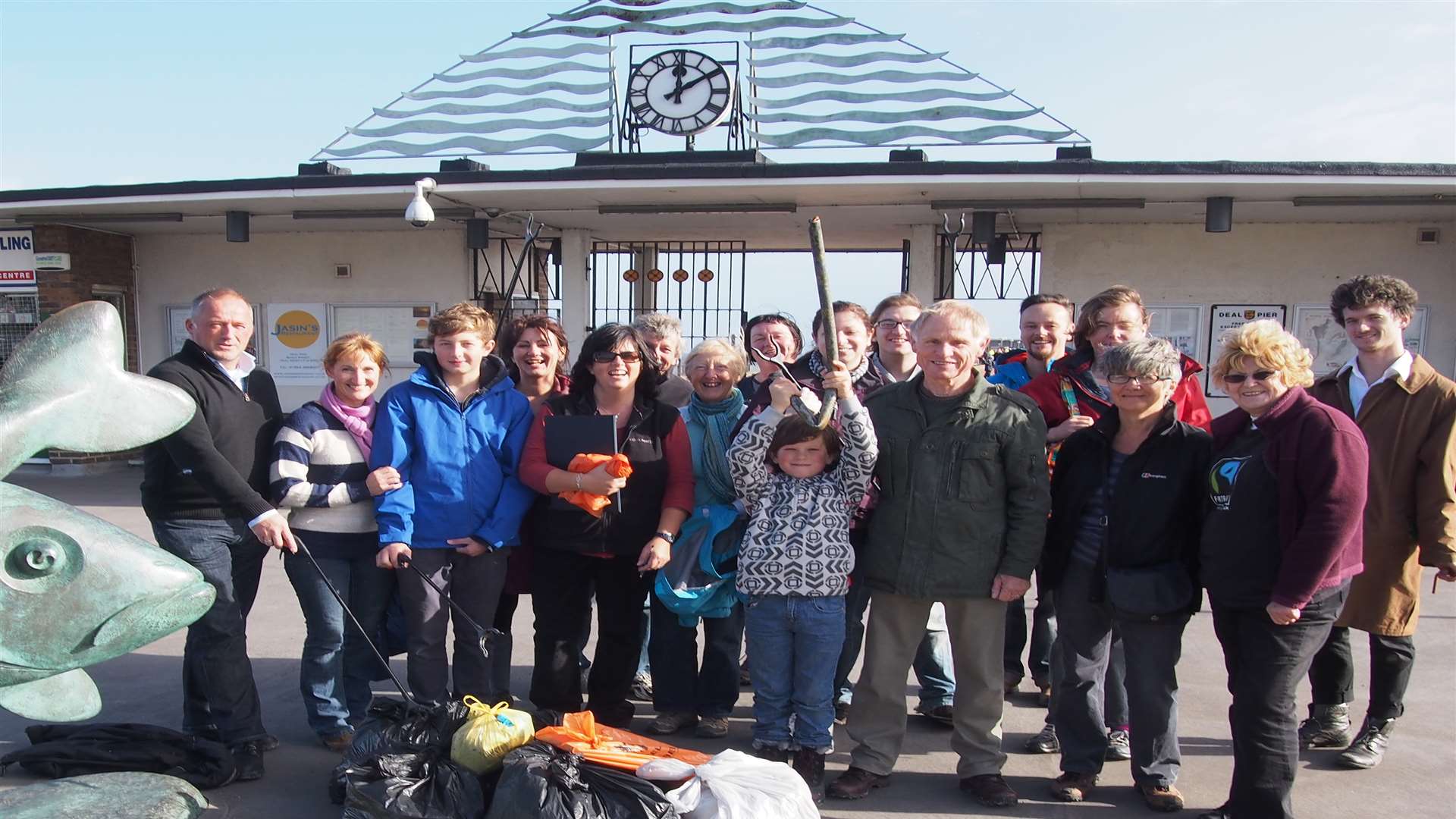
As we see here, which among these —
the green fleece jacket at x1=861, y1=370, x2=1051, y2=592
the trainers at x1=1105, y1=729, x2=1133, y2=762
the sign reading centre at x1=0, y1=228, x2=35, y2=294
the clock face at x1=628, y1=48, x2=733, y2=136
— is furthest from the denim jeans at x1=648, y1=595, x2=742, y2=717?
the sign reading centre at x1=0, y1=228, x2=35, y2=294

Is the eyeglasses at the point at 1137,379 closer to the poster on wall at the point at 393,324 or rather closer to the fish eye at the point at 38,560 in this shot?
the fish eye at the point at 38,560

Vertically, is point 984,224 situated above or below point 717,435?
above

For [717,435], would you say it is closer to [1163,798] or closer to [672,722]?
[672,722]

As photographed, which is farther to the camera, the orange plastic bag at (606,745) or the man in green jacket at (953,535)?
the man in green jacket at (953,535)

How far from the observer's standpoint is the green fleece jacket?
3439mm

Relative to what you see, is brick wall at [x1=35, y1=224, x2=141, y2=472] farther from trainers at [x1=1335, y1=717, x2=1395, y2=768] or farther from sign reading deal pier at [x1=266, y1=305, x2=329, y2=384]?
trainers at [x1=1335, y1=717, x2=1395, y2=768]

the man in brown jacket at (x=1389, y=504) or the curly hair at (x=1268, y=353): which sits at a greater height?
the curly hair at (x=1268, y=353)

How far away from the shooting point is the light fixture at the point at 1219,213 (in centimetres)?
857

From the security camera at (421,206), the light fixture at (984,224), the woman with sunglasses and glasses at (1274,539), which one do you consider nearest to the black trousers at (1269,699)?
the woman with sunglasses and glasses at (1274,539)

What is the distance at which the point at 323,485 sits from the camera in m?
3.84

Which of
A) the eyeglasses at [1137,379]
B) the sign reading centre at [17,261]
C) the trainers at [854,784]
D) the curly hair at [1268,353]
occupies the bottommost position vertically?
the trainers at [854,784]

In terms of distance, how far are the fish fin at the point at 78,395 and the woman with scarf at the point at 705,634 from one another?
205 centimetres

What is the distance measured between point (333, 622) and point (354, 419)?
833 millimetres

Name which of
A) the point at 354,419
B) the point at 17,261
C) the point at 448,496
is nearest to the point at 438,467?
the point at 448,496
